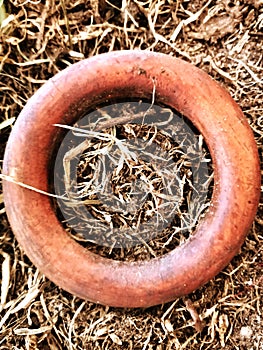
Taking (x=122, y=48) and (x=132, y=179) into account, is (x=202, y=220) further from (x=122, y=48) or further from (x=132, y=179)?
(x=122, y=48)

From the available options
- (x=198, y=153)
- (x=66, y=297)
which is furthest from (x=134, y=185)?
(x=66, y=297)

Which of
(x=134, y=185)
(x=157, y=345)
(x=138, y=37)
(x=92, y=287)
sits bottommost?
(x=157, y=345)

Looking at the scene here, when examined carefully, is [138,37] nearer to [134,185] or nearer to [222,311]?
[134,185]

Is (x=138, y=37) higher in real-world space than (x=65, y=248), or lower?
higher

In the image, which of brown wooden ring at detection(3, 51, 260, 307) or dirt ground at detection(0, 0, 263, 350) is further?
dirt ground at detection(0, 0, 263, 350)

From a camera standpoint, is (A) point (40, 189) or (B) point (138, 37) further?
(B) point (138, 37)
